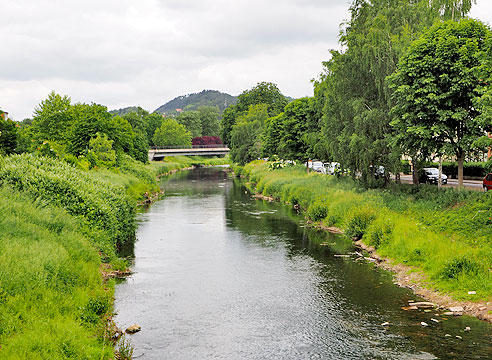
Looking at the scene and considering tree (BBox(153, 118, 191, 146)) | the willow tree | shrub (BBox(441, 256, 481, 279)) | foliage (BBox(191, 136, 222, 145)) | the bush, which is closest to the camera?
shrub (BBox(441, 256, 481, 279))

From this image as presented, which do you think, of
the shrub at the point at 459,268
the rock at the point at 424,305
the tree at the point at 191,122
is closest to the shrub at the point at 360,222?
the shrub at the point at 459,268

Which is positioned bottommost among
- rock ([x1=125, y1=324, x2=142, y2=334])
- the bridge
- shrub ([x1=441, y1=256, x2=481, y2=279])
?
rock ([x1=125, y1=324, x2=142, y2=334])

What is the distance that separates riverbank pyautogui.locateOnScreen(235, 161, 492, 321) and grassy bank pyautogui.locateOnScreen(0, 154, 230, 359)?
13.0 m

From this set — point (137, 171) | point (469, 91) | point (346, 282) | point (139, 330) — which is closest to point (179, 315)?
point (139, 330)

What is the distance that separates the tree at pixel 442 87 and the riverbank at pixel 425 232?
3.41 metres

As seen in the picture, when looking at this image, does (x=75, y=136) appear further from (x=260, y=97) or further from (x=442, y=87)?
(x=260, y=97)

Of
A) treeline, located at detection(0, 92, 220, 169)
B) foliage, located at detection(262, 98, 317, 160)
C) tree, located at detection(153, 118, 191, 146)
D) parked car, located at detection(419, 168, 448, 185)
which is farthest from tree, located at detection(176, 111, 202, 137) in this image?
parked car, located at detection(419, 168, 448, 185)

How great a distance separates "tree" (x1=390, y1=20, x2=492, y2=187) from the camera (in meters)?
25.6

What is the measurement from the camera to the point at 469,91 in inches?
1022

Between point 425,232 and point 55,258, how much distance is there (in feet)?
56.9

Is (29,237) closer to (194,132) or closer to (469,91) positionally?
(469,91)

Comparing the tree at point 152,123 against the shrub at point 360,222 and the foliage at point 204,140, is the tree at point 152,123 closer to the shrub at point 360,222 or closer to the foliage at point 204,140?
the foliage at point 204,140

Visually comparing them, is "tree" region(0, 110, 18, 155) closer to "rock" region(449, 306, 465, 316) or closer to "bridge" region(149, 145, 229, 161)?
"bridge" region(149, 145, 229, 161)

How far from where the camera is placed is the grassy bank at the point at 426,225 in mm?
19281
